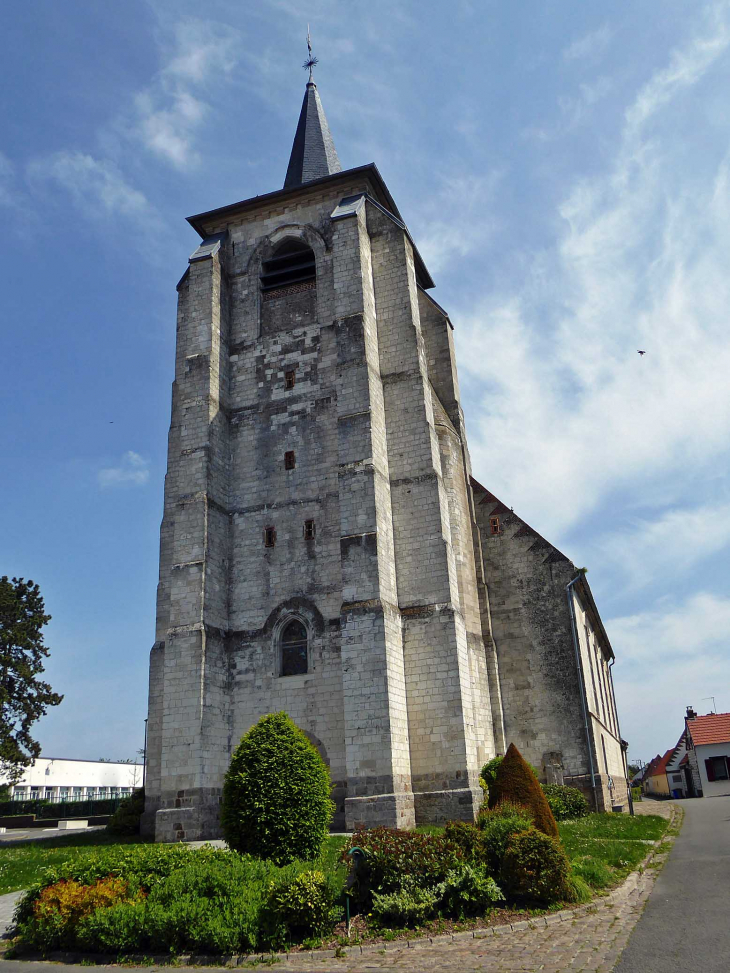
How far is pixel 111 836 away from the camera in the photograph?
18688 millimetres

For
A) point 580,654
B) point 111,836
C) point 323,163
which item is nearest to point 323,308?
point 323,163

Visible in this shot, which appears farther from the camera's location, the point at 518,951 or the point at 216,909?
the point at 216,909

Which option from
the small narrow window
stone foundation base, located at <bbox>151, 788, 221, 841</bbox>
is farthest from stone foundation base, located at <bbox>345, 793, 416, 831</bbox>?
the small narrow window

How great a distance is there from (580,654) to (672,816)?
19.4 feet

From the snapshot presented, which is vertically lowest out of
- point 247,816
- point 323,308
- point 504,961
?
point 504,961

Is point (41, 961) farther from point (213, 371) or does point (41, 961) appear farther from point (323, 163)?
point (323, 163)

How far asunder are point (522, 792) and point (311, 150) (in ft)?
75.1

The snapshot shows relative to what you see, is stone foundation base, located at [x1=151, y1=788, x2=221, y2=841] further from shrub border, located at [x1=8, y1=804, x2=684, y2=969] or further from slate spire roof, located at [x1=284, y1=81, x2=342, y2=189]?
slate spire roof, located at [x1=284, y1=81, x2=342, y2=189]

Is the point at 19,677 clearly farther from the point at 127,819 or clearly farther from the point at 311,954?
the point at 311,954

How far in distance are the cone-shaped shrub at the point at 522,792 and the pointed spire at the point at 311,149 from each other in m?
19.1

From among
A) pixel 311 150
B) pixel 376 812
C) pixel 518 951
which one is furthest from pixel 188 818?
pixel 311 150

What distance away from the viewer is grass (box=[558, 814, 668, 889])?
31.8 ft

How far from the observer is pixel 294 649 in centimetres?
1903

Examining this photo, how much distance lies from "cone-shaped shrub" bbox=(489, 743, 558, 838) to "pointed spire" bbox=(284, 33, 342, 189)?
753 inches
